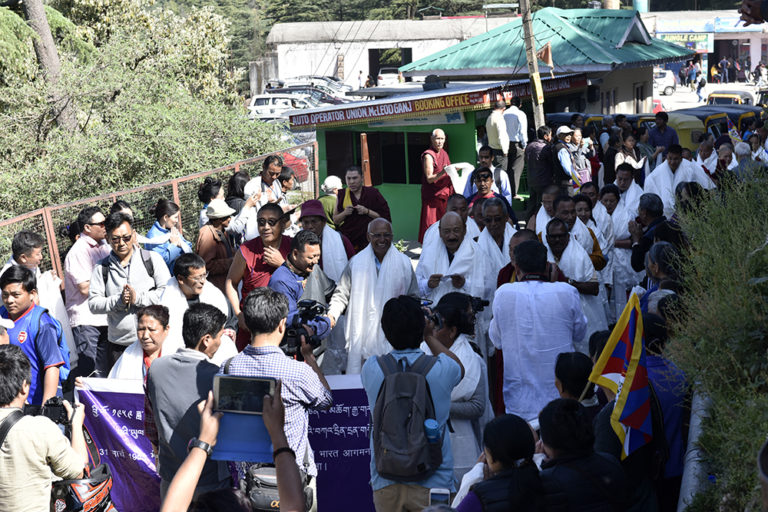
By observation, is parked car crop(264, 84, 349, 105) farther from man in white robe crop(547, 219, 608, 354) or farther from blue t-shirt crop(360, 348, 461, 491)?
blue t-shirt crop(360, 348, 461, 491)

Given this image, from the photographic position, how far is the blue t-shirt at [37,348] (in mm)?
5707

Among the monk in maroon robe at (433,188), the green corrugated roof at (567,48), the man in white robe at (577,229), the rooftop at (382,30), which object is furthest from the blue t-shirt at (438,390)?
the rooftop at (382,30)

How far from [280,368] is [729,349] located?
7.45 feet

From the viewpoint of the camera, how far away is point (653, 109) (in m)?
30.1

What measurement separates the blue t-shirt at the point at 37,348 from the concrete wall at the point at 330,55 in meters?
45.1

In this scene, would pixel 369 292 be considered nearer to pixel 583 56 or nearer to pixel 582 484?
pixel 582 484

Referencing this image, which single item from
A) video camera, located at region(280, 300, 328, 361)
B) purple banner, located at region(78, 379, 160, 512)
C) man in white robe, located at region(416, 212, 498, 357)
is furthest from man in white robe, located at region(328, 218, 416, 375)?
purple banner, located at region(78, 379, 160, 512)

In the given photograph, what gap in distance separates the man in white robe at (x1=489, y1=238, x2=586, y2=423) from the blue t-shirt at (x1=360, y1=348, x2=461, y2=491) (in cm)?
135

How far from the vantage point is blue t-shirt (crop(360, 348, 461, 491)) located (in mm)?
4254

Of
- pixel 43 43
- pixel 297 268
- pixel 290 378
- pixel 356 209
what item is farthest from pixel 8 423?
pixel 43 43

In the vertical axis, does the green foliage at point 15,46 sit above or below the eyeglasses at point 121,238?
above

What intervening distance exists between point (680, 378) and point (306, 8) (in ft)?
201

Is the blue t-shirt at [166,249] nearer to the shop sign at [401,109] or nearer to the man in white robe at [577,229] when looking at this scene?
the man in white robe at [577,229]

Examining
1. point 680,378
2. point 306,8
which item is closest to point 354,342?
point 680,378
